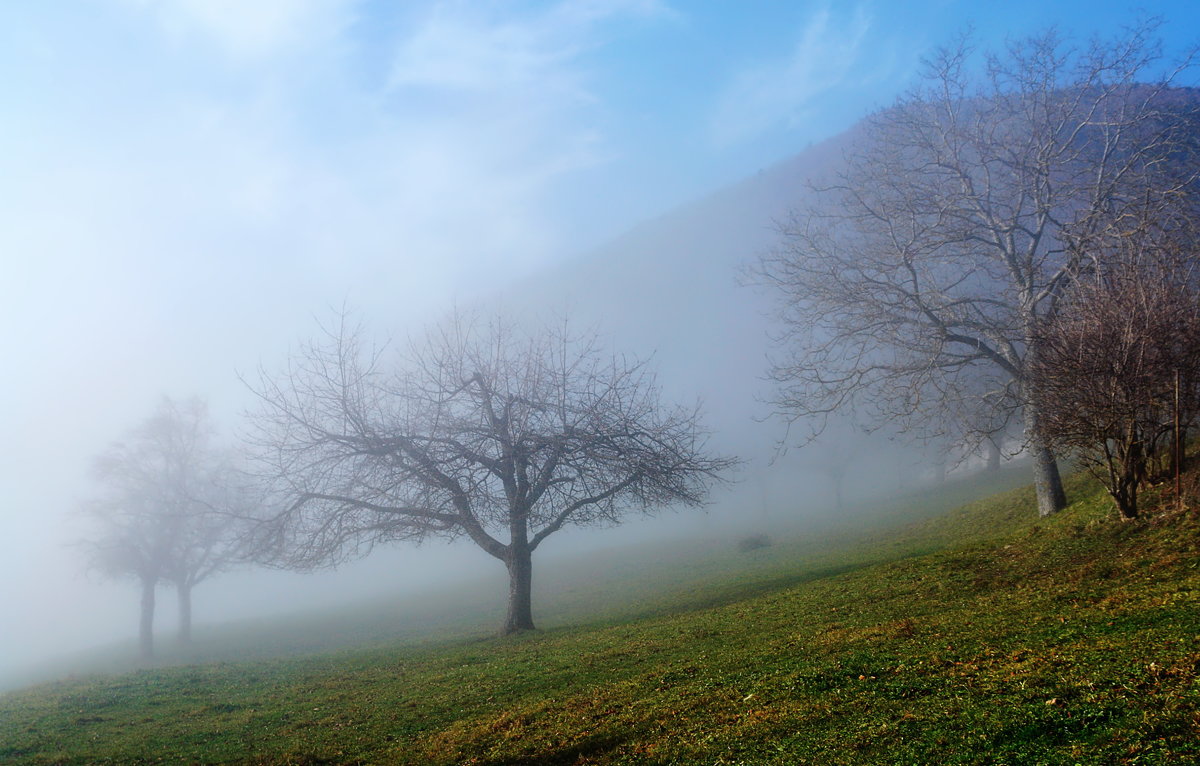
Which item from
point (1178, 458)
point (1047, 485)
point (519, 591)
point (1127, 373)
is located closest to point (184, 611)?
point (519, 591)

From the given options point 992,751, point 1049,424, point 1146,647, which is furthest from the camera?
point 1049,424

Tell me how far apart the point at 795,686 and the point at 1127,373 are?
8.80m

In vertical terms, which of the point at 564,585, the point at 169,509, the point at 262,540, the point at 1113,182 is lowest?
the point at 564,585

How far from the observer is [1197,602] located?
26.6 ft

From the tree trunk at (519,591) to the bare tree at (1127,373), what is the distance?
44.0 feet

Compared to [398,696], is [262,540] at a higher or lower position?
higher

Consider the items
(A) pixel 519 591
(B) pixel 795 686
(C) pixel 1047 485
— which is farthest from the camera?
(A) pixel 519 591

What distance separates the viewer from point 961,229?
19609 millimetres

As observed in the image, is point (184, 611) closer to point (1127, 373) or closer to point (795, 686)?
point (795, 686)

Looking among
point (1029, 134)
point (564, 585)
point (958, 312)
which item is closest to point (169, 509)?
point (564, 585)

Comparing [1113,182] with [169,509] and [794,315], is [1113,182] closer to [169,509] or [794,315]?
[794,315]

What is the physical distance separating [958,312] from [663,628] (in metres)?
11.9

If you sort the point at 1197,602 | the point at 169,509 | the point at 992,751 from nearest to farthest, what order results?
the point at 992,751, the point at 1197,602, the point at 169,509

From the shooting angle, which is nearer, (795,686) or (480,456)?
(795,686)
